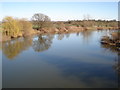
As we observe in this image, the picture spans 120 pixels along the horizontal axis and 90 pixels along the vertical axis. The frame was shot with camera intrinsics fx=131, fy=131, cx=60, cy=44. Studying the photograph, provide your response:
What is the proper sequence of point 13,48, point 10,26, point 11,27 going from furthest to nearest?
point 11,27 → point 10,26 → point 13,48

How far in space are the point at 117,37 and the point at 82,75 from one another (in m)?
8.06

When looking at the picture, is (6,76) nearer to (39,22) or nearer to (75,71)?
(75,71)

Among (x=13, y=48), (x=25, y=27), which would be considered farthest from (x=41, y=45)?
(x=25, y=27)

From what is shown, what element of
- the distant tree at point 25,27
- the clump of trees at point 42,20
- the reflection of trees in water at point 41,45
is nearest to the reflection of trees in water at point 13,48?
the reflection of trees in water at point 41,45

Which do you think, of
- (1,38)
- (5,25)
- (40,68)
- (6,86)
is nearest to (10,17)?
(5,25)

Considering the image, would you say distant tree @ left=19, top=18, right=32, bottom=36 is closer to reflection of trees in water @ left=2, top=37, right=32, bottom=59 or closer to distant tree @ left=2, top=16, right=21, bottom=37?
distant tree @ left=2, top=16, right=21, bottom=37

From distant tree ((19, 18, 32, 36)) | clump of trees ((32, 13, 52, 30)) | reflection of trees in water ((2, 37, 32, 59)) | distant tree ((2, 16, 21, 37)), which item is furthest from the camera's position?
clump of trees ((32, 13, 52, 30))

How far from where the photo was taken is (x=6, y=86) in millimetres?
5164

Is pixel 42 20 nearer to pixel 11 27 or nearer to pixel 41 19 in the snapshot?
pixel 41 19

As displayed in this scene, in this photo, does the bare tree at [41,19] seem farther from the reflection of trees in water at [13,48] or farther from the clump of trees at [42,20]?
the reflection of trees in water at [13,48]

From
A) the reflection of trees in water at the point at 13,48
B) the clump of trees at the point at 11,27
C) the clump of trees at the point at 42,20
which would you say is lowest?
the reflection of trees in water at the point at 13,48

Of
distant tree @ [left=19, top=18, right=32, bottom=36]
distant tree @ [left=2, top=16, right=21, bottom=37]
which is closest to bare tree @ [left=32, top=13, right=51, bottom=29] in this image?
distant tree @ [left=19, top=18, right=32, bottom=36]

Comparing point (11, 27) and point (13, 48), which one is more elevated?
point (11, 27)

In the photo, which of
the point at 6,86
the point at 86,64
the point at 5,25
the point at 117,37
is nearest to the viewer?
the point at 6,86
